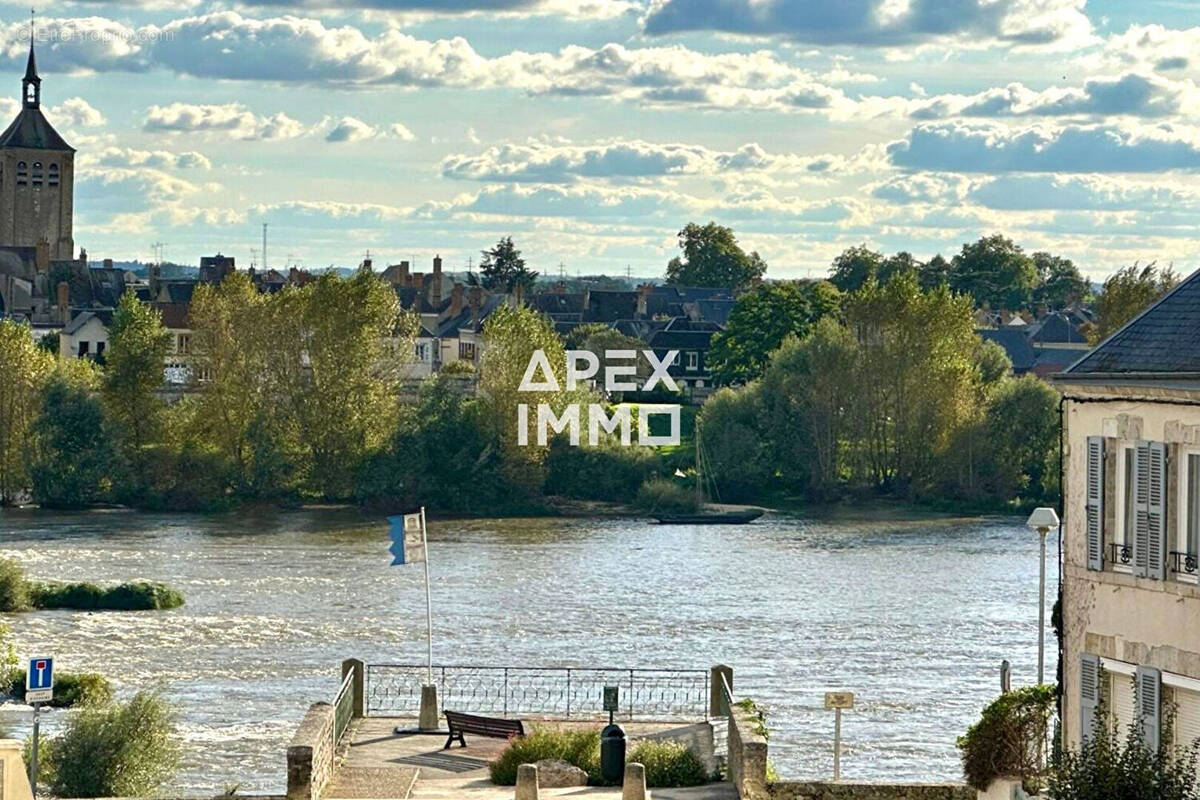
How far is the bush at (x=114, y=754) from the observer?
33031 millimetres

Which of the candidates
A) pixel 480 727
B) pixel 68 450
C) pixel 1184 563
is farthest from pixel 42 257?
pixel 1184 563

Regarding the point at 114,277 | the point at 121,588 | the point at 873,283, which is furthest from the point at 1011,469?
the point at 114,277

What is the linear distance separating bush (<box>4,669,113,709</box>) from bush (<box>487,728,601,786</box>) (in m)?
19.0

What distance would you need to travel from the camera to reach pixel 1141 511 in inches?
818

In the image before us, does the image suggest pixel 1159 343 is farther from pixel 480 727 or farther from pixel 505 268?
pixel 505 268

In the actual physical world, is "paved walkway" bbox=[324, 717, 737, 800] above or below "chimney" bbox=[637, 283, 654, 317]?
below

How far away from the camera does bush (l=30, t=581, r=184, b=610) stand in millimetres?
64375

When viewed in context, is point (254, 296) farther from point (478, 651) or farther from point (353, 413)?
point (478, 651)

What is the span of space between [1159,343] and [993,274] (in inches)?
6727

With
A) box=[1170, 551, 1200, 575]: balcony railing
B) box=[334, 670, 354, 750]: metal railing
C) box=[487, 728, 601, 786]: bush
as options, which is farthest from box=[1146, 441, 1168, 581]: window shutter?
box=[334, 670, 354, 750]: metal railing

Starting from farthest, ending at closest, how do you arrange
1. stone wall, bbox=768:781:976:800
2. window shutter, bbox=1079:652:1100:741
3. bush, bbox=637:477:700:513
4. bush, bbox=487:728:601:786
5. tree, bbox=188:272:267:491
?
tree, bbox=188:272:267:491 < bush, bbox=637:477:700:513 < bush, bbox=487:728:601:786 < stone wall, bbox=768:781:976:800 < window shutter, bbox=1079:652:1100:741

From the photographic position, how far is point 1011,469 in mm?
104312

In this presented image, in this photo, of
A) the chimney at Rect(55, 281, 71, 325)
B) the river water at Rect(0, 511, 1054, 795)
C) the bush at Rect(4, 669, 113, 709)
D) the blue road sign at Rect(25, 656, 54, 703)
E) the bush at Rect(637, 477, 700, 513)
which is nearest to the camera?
the blue road sign at Rect(25, 656, 54, 703)

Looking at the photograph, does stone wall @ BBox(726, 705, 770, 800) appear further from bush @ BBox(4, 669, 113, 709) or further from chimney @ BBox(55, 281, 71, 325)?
chimney @ BBox(55, 281, 71, 325)
